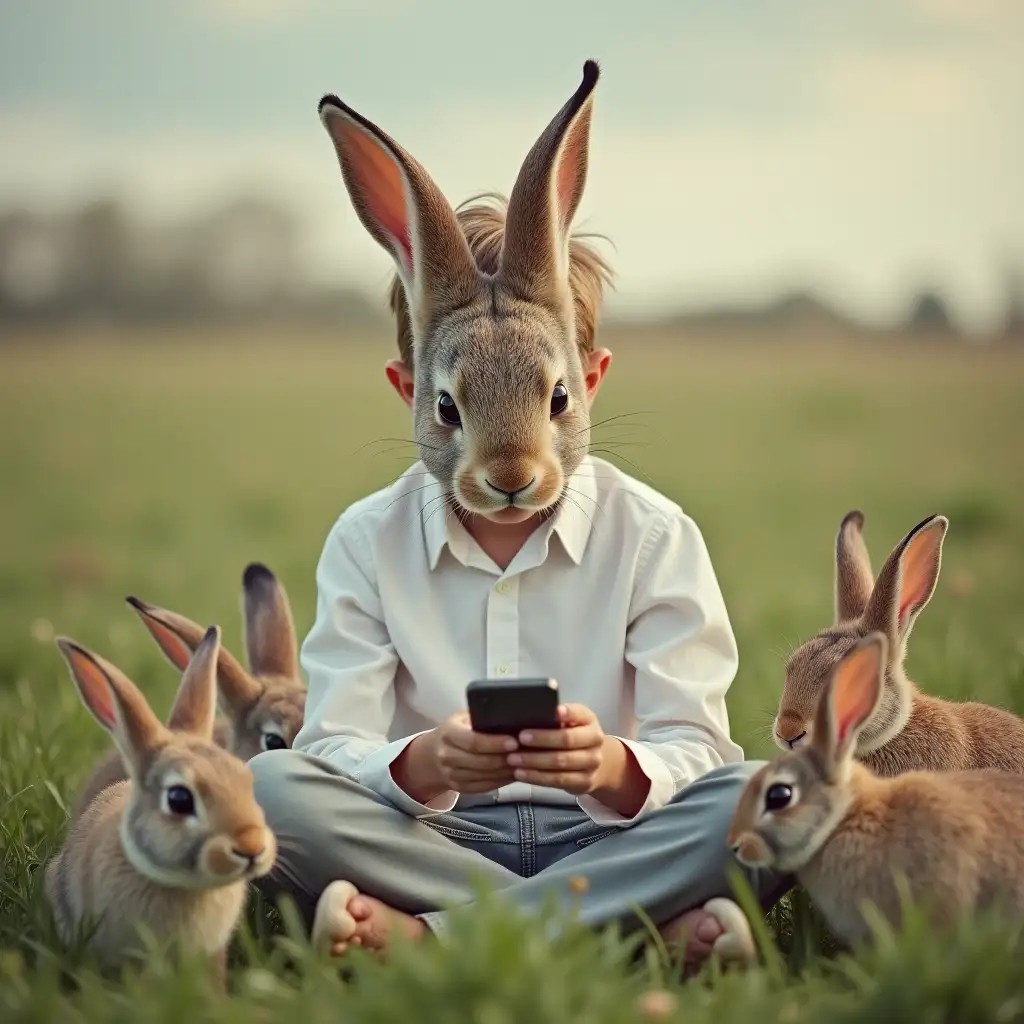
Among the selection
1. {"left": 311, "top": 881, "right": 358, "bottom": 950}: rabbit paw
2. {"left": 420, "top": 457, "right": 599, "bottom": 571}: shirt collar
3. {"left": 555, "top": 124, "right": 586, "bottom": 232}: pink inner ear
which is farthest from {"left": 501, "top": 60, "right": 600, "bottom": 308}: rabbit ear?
{"left": 311, "top": 881, "right": 358, "bottom": 950}: rabbit paw

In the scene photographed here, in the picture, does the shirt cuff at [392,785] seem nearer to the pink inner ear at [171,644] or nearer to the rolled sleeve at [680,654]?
the rolled sleeve at [680,654]

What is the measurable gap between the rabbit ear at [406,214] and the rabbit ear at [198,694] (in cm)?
92

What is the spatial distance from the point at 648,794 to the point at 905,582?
2.72 ft

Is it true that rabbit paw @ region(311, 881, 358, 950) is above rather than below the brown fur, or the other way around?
below

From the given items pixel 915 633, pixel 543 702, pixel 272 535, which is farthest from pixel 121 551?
pixel 543 702

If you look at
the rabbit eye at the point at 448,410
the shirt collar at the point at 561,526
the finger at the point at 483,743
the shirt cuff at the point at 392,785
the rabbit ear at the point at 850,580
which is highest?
the rabbit eye at the point at 448,410

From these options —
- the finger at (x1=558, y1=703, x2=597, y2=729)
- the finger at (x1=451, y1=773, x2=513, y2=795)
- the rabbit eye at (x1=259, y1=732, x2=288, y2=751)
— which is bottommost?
the rabbit eye at (x1=259, y1=732, x2=288, y2=751)

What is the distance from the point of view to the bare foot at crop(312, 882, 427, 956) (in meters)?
3.21

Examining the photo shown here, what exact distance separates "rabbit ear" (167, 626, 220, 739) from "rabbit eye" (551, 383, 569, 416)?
0.92 metres

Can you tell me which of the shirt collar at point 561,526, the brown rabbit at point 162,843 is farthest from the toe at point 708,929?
the shirt collar at point 561,526

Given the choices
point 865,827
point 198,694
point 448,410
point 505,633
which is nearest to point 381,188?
point 448,410

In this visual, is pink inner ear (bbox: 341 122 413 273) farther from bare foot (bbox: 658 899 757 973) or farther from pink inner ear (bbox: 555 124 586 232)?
bare foot (bbox: 658 899 757 973)

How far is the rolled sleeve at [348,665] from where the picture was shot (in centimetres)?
376

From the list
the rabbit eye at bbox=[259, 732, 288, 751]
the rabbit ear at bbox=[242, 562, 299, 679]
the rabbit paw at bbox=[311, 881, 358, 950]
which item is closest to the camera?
the rabbit paw at bbox=[311, 881, 358, 950]
